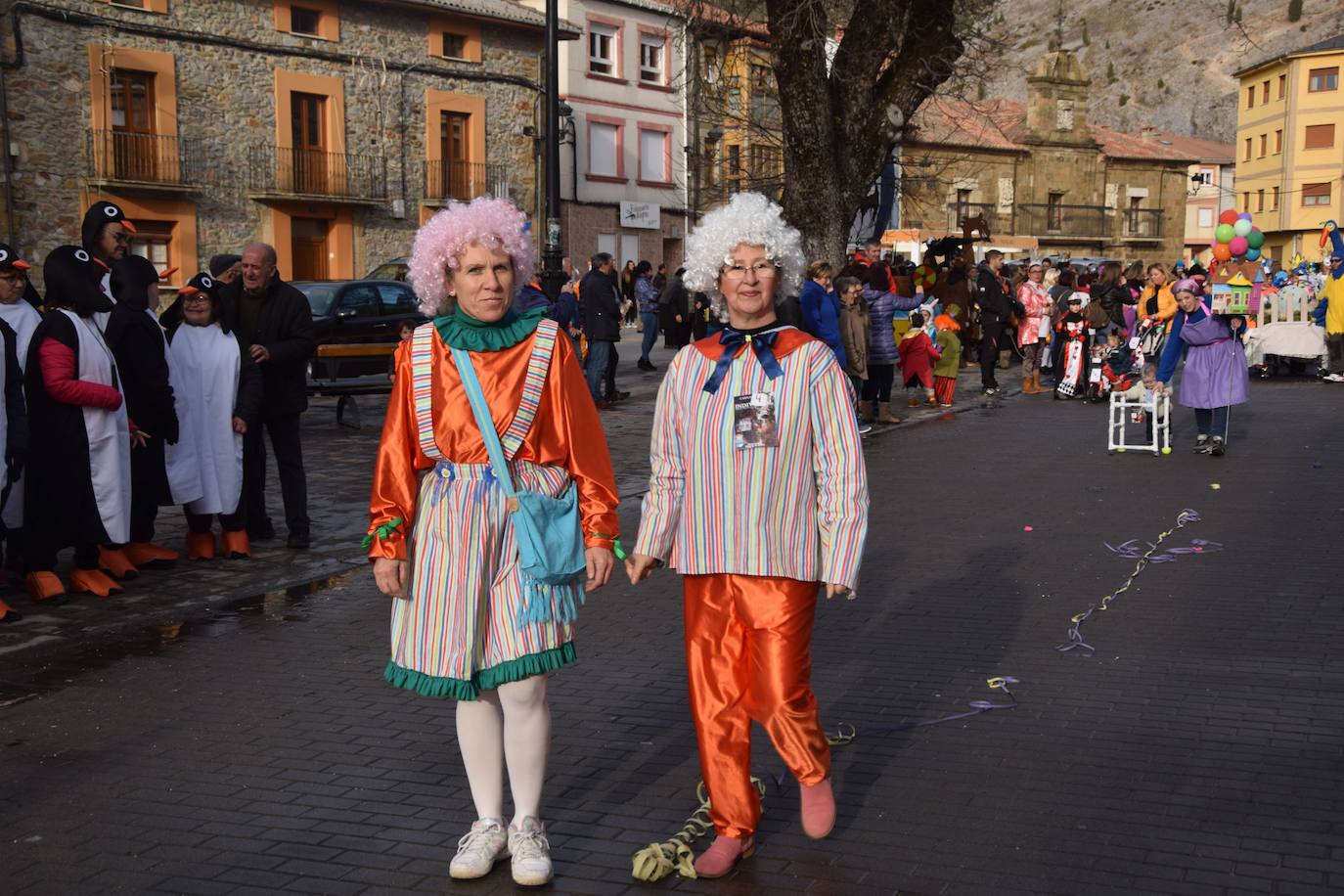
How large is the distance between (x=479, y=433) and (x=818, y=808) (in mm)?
1436

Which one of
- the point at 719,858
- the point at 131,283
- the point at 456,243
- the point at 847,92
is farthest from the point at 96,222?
the point at 847,92

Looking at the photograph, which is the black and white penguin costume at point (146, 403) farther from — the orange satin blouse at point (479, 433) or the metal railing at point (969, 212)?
the metal railing at point (969, 212)

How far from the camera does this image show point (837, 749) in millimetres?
5125

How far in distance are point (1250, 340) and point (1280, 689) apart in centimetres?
1909

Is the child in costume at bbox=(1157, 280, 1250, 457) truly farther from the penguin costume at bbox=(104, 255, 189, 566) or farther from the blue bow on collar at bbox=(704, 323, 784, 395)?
the blue bow on collar at bbox=(704, 323, 784, 395)

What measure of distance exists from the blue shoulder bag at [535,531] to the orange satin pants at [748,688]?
1.44 ft

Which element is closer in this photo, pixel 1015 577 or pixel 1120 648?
pixel 1120 648

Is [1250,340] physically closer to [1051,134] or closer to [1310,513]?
[1310,513]

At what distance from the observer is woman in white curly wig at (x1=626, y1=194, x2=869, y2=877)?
4.00m

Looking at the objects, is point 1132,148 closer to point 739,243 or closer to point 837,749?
point 837,749

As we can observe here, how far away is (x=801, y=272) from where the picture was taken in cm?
431

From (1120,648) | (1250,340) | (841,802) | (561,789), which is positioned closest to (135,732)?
(561,789)

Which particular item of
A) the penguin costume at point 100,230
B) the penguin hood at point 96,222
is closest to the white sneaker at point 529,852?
the penguin costume at point 100,230

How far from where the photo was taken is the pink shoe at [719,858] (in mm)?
3973
